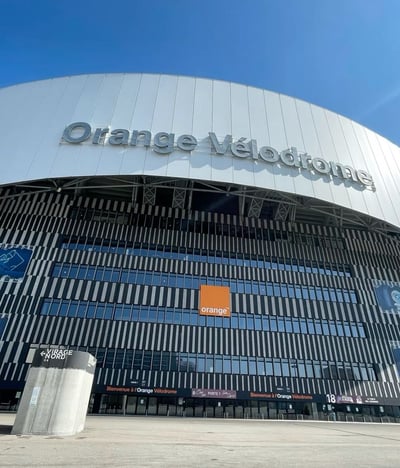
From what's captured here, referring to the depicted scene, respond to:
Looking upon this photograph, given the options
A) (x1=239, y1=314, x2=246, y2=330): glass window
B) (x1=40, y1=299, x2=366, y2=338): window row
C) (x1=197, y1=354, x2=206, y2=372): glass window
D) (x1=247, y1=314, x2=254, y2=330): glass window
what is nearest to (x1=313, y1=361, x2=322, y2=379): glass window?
(x1=40, y1=299, x2=366, y2=338): window row

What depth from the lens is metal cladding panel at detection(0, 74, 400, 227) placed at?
31.2 meters

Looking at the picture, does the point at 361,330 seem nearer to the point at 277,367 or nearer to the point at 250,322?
the point at 277,367

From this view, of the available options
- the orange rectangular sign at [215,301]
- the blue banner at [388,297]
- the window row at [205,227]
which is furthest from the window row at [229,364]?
the window row at [205,227]

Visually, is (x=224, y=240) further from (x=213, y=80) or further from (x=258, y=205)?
(x=213, y=80)

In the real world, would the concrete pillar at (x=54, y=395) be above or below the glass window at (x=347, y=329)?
below

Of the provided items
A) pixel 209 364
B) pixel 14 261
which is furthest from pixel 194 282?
pixel 14 261

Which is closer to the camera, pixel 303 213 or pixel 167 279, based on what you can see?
pixel 167 279

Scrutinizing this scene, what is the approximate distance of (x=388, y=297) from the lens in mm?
36469

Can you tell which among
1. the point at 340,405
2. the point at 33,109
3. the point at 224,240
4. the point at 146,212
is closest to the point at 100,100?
the point at 33,109

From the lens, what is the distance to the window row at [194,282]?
32.2m

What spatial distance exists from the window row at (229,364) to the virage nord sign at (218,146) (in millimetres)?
21422

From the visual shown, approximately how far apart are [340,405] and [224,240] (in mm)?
21989

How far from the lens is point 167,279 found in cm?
3350

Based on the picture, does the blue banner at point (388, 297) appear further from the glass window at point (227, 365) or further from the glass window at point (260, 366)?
the glass window at point (227, 365)
